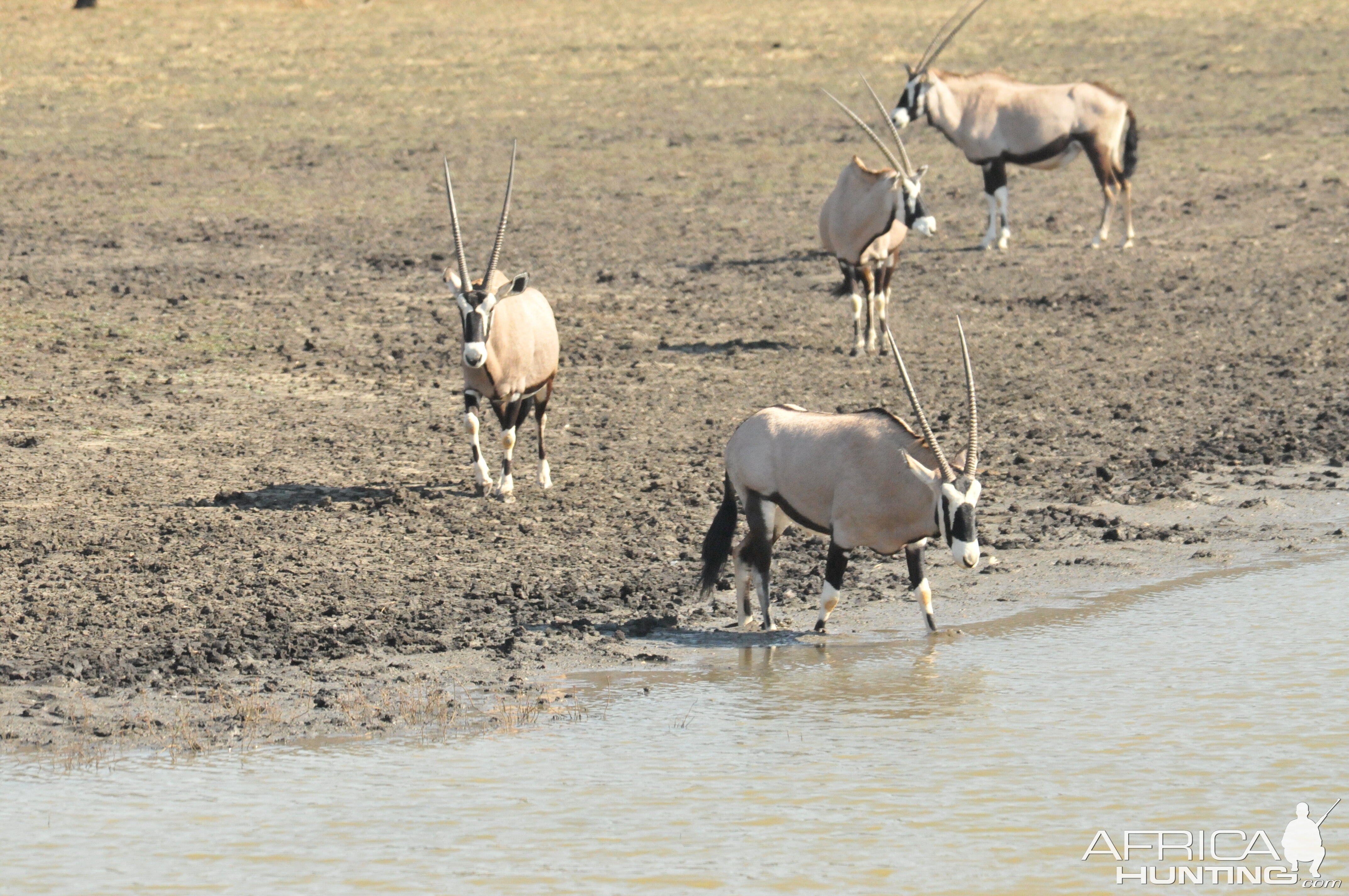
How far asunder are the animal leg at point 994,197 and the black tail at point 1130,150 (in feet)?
4.16

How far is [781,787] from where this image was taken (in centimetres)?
678

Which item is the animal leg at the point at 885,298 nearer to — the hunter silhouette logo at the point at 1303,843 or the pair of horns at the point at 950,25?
the pair of horns at the point at 950,25

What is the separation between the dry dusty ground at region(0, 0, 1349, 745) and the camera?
29.1 ft

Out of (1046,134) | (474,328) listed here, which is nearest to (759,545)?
(474,328)

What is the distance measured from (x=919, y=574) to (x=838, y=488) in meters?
0.55

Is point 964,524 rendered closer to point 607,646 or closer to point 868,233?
point 607,646

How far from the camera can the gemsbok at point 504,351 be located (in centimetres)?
1048

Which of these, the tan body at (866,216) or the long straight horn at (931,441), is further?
the tan body at (866,216)

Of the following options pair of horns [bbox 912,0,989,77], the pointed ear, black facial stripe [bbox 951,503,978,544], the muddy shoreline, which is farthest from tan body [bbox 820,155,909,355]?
pair of horns [bbox 912,0,989,77]

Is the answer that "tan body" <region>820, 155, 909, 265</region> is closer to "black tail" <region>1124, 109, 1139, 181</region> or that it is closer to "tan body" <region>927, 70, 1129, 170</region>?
"tan body" <region>927, 70, 1129, 170</region>

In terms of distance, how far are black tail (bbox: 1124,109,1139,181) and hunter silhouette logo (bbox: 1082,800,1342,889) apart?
13739 mm

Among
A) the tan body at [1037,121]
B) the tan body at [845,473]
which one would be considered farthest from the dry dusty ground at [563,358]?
the tan body at [1037,121]

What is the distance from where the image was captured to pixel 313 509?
10.5 metres

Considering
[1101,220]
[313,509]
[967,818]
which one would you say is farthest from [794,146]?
[967,818]
